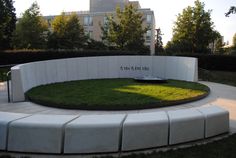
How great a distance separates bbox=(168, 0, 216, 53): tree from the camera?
34688mm

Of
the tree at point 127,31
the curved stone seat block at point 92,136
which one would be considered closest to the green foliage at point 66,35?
the tree at point 127,31

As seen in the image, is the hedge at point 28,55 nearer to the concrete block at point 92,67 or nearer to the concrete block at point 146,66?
the concrete block at point 146,66

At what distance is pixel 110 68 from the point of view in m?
19.3

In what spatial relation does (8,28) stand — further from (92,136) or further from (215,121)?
(92,136)

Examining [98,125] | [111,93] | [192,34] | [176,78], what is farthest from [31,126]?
[192,34]

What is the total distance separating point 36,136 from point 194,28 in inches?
1235

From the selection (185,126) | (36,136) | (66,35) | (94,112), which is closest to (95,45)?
(66,35)

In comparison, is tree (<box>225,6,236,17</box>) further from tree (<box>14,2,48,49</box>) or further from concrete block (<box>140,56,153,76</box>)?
tree (<box>14,2,48,49</box>)

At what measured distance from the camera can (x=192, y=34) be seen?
3475 centimetres

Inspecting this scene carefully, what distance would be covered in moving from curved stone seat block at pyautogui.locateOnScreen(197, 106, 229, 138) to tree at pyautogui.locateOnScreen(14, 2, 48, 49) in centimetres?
3887

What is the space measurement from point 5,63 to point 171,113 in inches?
913

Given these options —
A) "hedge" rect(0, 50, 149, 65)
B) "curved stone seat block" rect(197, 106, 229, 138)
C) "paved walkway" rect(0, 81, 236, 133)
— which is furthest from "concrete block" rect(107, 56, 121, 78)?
"curved stone seat block" rect(197, 106, 229, 138)

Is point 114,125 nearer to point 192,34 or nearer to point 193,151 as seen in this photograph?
point 193,151

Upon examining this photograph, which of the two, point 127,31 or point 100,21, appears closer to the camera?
point 127,31
